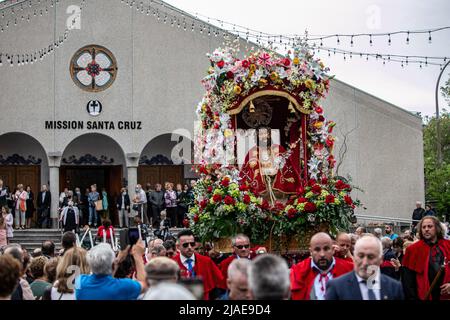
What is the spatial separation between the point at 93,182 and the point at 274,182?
18486mm

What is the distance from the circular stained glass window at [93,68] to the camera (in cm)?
3266

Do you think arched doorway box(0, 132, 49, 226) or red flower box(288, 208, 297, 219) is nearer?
red flower box(288, 208, 297, 219)

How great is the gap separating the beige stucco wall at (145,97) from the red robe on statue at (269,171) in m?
15.5

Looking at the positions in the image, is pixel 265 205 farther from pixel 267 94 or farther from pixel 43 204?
pixel 43 204

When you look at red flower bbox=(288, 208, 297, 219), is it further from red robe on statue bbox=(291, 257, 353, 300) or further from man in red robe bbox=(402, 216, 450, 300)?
red robe on statue bbox=(291, 257, 353, 300)

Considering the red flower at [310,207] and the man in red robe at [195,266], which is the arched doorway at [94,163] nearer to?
the red flower at [310,207]

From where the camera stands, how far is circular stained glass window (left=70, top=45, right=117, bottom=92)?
3266 centimetres

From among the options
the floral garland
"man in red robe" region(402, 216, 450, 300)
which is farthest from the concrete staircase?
"man in red robe" region(402, 216, 450, 300)

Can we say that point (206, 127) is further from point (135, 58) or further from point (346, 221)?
→ point (135, 58)

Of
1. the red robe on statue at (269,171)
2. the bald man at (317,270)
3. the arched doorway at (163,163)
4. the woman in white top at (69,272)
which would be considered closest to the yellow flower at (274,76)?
the red robe on statue at (269,171)

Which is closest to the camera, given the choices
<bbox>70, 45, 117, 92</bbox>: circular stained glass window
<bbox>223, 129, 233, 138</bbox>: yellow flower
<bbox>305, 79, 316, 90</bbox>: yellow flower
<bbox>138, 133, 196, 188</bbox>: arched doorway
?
<bbox>223, 129, 233, 138</bbox>: yellow flower

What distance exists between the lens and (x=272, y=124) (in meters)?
18.1

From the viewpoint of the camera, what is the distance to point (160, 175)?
3412cm

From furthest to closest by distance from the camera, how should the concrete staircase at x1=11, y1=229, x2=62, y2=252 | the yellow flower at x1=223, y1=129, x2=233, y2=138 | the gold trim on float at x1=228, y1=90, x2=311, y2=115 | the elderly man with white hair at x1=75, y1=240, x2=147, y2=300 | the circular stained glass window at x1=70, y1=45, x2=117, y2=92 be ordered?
the circular stained glass window at x1=70, y1=45, x2=117, y2=92
the concrete staircase at x1=11, y1=229, x2=62, y2=252
the gold trim on float at x1=228, y1=90, x2=311, y2=115
the yellow flower at x1=223, y1=129, x2=233, y2=138
the elderly man with white hair at x1=75, y1=240, x2=147, y2=300
